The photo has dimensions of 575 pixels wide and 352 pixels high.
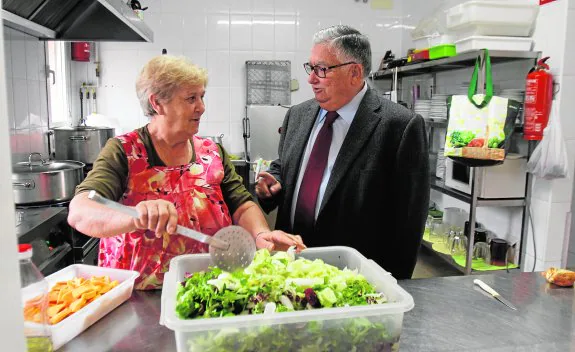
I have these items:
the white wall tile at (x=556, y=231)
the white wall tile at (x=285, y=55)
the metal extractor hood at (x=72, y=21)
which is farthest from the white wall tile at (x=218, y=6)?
the white wall tile at (x=556, y=231)

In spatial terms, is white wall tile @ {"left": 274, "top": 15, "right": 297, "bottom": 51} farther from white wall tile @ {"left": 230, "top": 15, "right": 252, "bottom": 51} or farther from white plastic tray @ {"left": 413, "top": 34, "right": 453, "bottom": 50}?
white plastic tray @ {"left": 413, "top": 34, "right": 453, "bottom": 50}

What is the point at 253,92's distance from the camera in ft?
14.7

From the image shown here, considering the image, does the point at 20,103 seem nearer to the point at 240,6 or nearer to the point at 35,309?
the point at 240,6

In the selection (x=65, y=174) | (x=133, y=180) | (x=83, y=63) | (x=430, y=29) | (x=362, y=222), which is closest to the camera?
(x=133, y=180)

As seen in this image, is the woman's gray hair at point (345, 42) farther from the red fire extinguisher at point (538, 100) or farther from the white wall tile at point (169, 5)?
the white wall tile at point (169, 5)

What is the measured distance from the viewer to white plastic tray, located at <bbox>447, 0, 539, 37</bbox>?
2.76 m

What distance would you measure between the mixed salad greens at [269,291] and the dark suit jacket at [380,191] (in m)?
0.78

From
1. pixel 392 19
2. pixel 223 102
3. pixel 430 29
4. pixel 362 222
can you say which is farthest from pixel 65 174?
pixel 392 19

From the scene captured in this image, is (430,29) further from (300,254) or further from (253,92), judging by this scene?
(300,254)

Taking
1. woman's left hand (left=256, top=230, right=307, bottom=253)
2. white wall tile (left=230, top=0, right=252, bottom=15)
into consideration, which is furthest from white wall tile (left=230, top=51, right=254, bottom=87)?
woman's left hand (left=256, top=230, right=307, bottom=253)

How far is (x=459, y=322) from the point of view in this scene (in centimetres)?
123

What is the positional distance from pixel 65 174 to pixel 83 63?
7.57ft

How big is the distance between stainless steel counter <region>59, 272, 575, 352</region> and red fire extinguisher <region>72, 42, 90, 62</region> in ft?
11.1

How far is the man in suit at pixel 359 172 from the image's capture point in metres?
1.89
